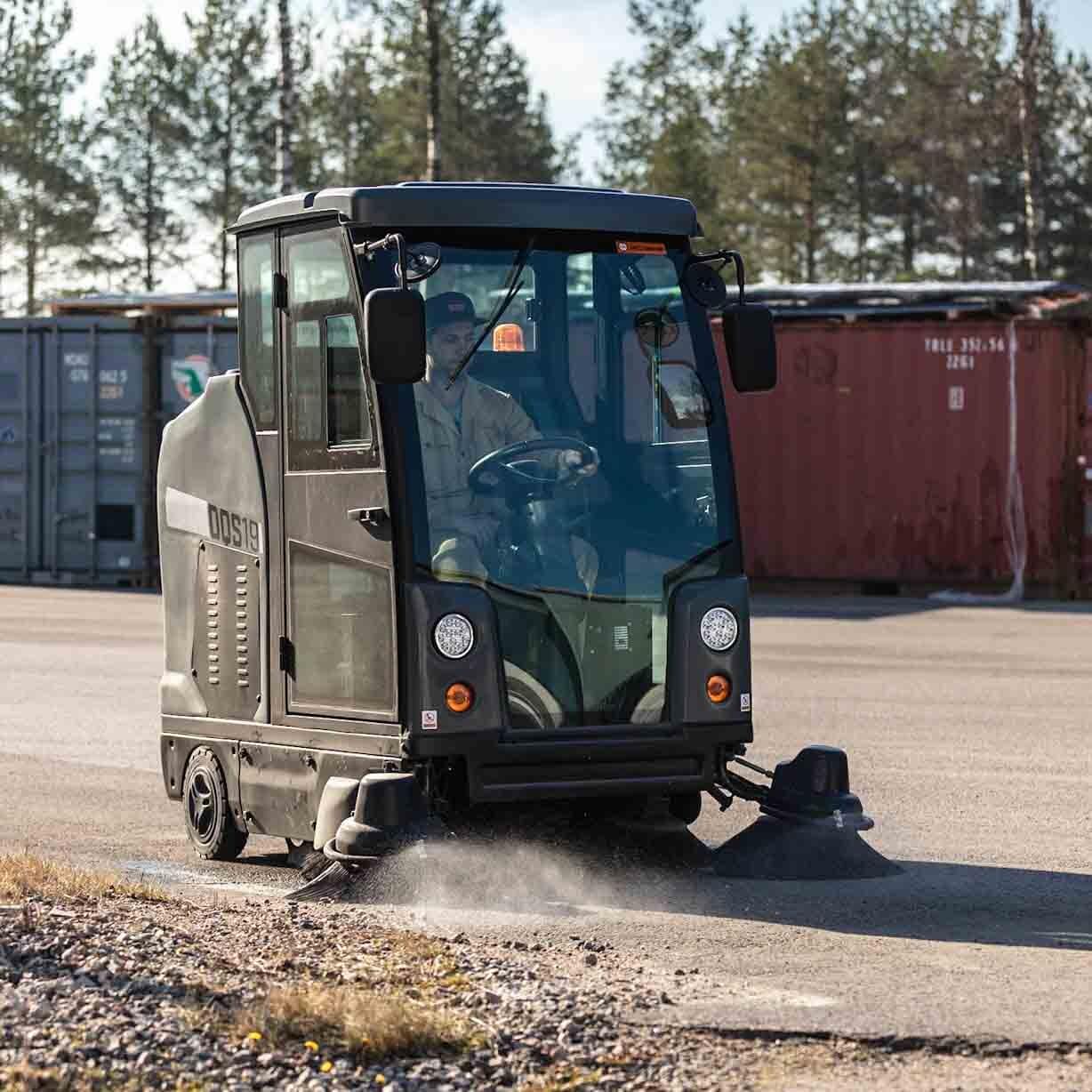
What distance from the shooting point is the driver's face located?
7984 mm

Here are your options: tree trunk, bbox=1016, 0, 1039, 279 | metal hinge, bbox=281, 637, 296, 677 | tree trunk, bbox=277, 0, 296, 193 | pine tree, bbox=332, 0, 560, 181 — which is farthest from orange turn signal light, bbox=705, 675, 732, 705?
pine tree, bbox=332, 0, 560, 181

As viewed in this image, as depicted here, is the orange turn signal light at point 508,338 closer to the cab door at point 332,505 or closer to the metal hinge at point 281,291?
the cab door at point 332,505

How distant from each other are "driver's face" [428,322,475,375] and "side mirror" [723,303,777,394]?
3.26ft

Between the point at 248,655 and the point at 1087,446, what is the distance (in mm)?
16634

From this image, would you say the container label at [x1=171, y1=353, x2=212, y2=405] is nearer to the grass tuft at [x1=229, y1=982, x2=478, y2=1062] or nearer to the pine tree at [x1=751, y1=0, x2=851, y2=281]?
the grass tuft at [x1=229, y1=982, x2=478, y2=1062]

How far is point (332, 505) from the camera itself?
8.15m

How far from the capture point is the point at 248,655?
872 centimetres

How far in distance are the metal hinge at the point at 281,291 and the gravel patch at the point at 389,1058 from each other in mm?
2508

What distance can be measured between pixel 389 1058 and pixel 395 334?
111 inches

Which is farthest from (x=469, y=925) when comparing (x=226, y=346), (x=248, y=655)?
(x=226, y=346)

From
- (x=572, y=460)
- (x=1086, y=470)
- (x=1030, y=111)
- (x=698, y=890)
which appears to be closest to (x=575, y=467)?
(x=572, y=460)

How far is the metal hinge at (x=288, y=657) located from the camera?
8.42 meters

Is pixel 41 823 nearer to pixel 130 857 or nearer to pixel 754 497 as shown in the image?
pixel 130 857

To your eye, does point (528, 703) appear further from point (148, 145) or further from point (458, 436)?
point (148, 145)
